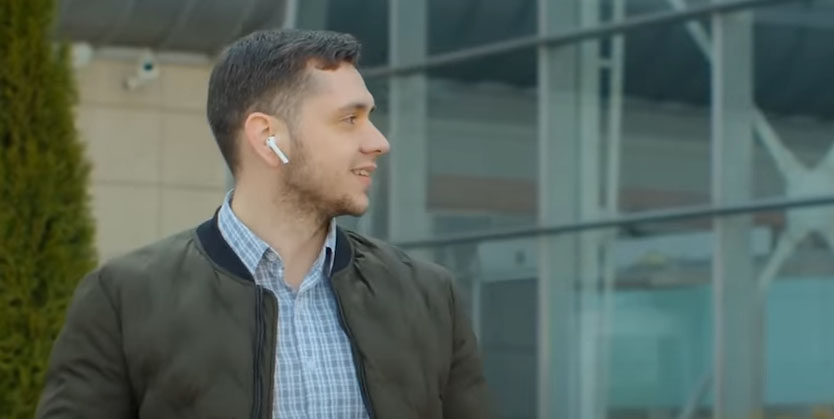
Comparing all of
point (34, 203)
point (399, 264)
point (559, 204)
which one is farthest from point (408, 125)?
point (399, 264)

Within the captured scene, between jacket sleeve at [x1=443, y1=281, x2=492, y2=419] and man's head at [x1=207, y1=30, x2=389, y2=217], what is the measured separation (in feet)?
0.73

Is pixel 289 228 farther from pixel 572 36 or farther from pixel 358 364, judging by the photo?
pixel 572 36

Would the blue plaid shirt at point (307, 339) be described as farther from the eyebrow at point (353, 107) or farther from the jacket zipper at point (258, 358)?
the eyebrow at point (353, 107)

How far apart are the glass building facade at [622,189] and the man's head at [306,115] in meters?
6.23

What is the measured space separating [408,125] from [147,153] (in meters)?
4.36

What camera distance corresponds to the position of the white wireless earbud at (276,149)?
2561 millimetres

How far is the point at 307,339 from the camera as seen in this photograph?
2.55 m

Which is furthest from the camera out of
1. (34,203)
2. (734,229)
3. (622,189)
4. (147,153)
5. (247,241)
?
(147,153)

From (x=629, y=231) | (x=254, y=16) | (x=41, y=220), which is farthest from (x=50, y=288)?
(x=254, y=16)

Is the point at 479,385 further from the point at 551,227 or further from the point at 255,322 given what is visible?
the point at 551,227

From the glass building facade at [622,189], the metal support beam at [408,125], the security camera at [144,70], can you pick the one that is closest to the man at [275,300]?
the glass building facade at [622,189]

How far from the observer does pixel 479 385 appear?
2.67 m

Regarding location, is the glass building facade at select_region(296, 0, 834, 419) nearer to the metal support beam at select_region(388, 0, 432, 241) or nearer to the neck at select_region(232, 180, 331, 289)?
the metal support beam at select_region(388, 0, 432, 241)

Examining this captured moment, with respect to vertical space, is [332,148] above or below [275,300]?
above
